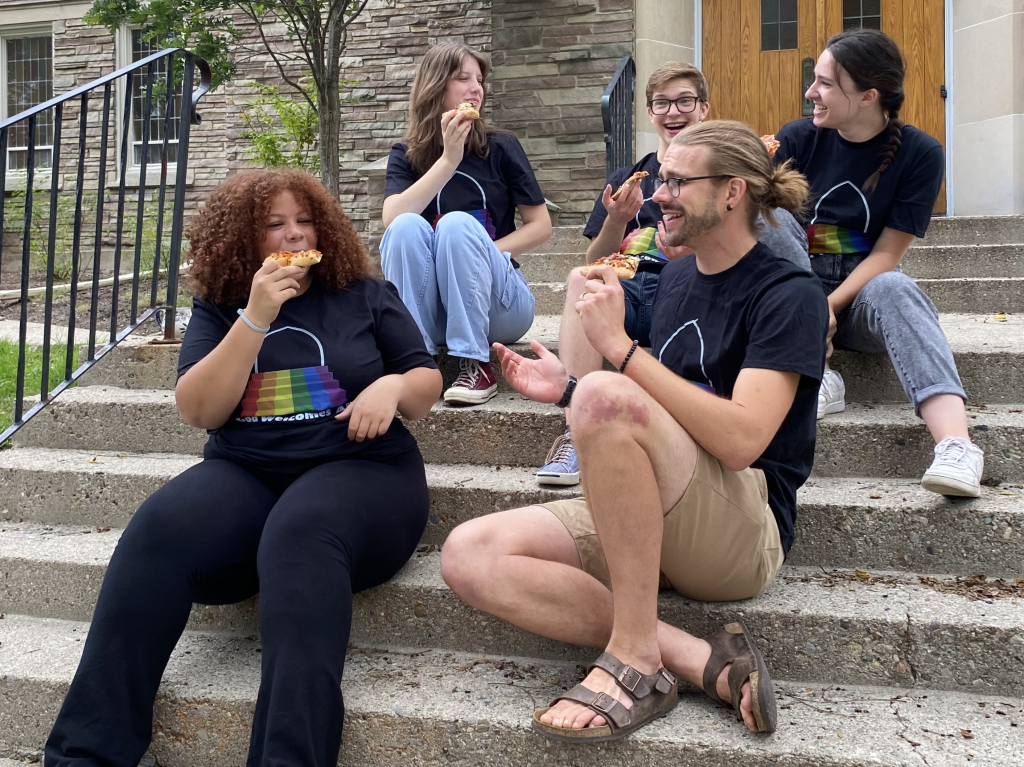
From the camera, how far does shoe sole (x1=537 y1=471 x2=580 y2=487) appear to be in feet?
8.14

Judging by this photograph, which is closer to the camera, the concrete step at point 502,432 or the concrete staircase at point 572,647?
the concrete staircase at point 572,647

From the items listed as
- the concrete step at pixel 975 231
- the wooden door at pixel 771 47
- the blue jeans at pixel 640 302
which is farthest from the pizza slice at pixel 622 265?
the wooden door at pixel 771 47

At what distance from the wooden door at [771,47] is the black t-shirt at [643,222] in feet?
12.2

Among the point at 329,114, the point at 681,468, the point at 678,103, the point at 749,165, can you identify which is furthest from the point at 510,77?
the point at 681,468

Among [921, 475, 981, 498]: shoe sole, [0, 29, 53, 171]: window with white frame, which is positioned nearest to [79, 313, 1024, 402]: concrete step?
[921, 475, 981, 498]: shoe sole

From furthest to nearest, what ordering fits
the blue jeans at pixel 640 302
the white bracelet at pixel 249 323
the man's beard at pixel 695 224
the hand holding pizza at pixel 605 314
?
1. the blue jeans at pixel 640 302
2. the white bracelet at pixel 249 323
3. the man's beard at pixel 695 224
4. the hand holding pizza at pixel 605 314

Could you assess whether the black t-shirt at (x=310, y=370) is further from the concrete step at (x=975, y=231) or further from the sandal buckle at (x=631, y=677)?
the concrete step at (x=975, y=231)

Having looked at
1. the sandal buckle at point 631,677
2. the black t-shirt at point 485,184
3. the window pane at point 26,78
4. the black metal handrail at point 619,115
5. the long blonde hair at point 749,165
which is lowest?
the sandal buckle at point 631,677

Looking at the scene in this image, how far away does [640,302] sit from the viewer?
2.89 meters

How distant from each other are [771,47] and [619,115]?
206 centimetres

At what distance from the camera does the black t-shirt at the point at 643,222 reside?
2.94 meters

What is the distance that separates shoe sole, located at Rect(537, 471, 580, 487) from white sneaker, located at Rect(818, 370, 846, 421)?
0.75 metres

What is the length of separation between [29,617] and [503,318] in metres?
1.64

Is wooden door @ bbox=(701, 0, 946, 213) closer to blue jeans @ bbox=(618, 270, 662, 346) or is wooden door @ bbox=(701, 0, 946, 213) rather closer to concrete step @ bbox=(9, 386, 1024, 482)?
blue jeans @ bbox=(618, 270, 662, 346)
